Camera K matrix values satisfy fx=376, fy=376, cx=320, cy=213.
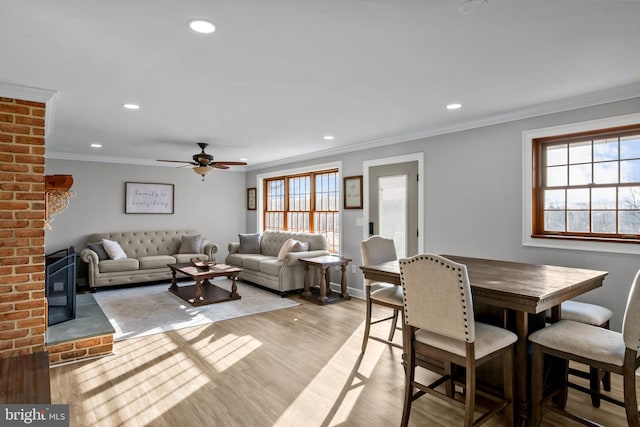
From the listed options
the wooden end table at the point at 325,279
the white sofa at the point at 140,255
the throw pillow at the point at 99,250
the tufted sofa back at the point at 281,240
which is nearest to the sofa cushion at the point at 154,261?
the white sofa at the point at 140,255

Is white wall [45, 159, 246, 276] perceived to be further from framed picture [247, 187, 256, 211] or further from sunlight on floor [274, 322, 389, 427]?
sunlight on floor [274, 322, 389, 427]

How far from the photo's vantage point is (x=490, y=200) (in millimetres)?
4066

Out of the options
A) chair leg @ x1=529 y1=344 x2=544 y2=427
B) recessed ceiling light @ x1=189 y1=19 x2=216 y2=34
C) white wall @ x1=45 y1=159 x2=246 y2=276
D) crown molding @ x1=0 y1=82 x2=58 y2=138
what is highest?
recessed ceiling light @ x1=189 y1=19 x2=216 y2=34

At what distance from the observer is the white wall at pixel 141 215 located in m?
6.68

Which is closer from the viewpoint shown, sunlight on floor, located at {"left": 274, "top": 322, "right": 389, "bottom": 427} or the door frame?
sunlight on floor, located at {"left": 274, "top": 322, "right": 389, "bottom": 427}

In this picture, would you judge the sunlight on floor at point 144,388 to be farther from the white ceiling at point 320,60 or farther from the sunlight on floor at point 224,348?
the white ceiling at point 320,60

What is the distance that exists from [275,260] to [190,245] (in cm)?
208

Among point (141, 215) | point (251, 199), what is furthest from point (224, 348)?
point (251, 199)

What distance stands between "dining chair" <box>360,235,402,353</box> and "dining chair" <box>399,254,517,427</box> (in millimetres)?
816

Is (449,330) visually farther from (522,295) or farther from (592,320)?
(592,320)

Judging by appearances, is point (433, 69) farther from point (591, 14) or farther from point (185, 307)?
point (185, 307)

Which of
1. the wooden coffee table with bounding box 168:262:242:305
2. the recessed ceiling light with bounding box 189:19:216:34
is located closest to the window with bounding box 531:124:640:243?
the recessed ceiling light with bounding box 189:19:216:34

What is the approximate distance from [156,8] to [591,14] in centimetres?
223

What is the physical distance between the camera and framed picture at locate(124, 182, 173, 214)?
728cm
